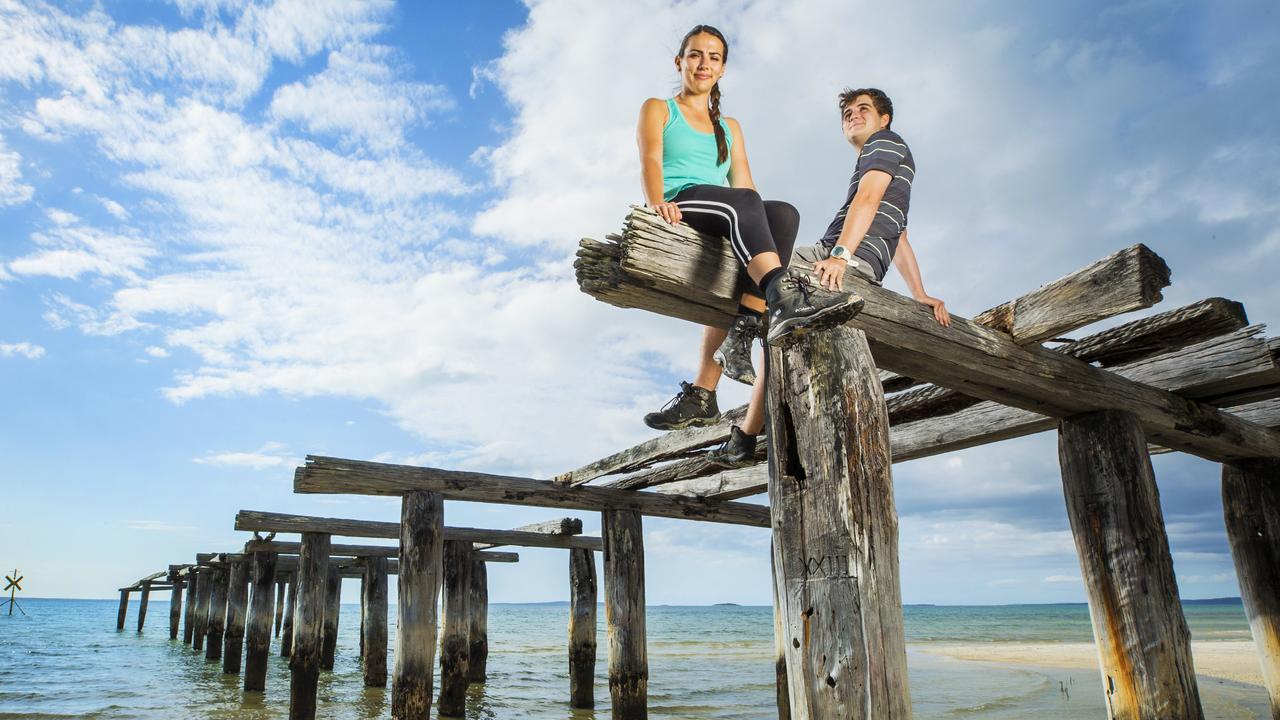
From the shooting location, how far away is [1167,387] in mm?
5320

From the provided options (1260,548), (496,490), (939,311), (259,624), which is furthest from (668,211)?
(259,624)

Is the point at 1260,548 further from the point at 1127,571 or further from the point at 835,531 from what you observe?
the point at 835,531

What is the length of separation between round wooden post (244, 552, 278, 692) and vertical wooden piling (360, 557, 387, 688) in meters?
1.81

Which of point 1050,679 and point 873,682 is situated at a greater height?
point 873,682

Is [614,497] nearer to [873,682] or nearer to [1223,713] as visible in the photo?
[873,682]

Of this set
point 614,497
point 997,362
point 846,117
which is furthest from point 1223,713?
point 846,117

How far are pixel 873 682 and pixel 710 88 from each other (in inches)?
103

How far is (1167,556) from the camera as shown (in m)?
4.95

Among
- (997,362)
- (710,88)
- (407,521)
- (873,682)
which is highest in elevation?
(710,88)

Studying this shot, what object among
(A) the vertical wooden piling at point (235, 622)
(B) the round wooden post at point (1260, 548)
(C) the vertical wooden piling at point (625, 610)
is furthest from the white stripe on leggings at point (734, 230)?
(A) the vertical wooden piling at point (235, 622)

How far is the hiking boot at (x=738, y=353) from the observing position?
3629 mm

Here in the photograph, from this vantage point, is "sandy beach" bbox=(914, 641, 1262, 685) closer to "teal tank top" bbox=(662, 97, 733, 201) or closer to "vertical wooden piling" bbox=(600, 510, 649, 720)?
"vertical wooden piling" bbox=(600, 510, 649, 720)

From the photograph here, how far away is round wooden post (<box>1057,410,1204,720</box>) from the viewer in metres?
4.75

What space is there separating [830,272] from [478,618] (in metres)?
13.6
